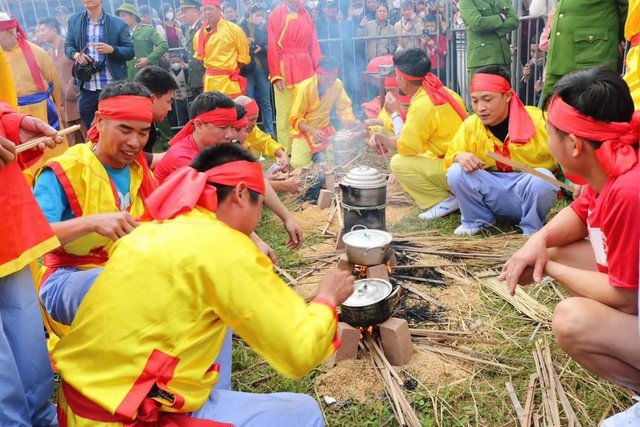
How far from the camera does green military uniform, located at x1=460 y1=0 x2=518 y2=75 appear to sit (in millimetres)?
6879

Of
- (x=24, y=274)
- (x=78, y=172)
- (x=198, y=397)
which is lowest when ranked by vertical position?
(x=198, y=397)

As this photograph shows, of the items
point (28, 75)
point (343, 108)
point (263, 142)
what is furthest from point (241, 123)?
point (343, 108)

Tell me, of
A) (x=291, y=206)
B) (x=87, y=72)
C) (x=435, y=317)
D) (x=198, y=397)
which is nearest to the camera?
(x=198, y=397)

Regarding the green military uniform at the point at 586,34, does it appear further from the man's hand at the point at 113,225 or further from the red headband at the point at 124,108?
the man's hand at the point at 113,225

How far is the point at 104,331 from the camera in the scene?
6.18ft

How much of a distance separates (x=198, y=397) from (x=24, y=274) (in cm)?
102

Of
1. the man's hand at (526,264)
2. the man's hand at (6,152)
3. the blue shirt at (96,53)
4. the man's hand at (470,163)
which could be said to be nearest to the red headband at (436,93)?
the man's hand at (470,163)

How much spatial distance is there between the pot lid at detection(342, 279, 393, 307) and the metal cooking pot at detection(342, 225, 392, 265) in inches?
14.0

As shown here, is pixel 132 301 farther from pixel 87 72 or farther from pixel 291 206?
pixel 87 72

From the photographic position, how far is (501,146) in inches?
199

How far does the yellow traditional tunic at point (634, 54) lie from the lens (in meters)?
3.84

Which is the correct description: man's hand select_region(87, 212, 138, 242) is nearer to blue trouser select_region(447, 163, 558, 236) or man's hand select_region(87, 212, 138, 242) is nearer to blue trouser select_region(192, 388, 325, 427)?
blue trouser select_region(192, 388, 325, 427)

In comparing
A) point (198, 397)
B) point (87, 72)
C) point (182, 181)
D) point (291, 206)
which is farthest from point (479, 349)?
point (87, 72)

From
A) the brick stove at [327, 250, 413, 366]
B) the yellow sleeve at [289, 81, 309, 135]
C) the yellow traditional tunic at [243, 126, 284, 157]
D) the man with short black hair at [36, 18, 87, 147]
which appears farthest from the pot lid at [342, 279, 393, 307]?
the man with short black hair at [36, 18, 87, 147]
